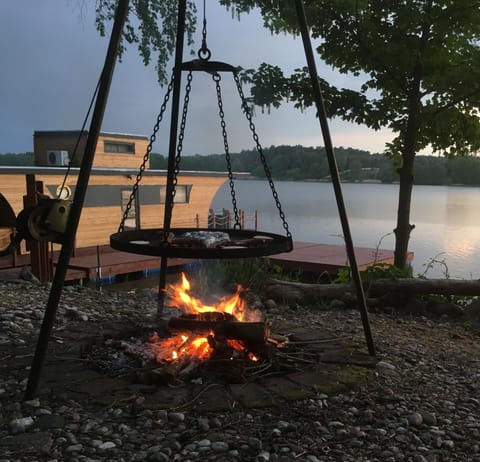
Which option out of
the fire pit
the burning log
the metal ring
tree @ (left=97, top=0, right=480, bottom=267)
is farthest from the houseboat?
the metal ring

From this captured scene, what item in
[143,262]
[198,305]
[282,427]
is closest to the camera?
[282,427]

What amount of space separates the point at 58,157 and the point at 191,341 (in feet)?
52.2

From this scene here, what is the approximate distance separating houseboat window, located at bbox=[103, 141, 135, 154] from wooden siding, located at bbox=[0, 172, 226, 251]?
1788 millimetres

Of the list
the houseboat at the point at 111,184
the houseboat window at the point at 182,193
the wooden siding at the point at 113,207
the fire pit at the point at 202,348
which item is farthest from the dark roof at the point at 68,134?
the fire pit at the point at 202,348

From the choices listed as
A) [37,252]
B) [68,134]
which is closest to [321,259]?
[37,252]

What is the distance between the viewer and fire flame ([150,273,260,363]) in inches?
141

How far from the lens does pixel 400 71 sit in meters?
7.78

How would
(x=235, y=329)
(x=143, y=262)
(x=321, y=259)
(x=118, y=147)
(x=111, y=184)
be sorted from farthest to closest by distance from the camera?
1. (x=118, y=147)
2. (x=111, y=184)
3. (x=321, y=259)
4. (x=143, y=262)
5. (x=235, y=329)

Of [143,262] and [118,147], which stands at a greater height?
[118,147]

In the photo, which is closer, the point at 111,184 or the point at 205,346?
the point at 205,346

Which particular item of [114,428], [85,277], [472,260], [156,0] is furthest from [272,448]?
[472,260]

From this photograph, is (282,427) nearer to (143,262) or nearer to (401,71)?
(401,71)

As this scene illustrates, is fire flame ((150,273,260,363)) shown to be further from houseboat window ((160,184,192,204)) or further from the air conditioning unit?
houseboat window ((160,184,192,204))

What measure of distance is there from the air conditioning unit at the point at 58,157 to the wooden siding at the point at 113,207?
1.70 m
